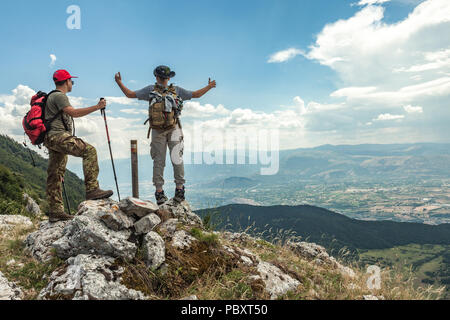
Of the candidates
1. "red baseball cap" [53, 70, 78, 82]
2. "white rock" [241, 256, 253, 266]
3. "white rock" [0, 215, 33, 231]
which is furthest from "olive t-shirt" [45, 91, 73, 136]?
"white rock" [241, 256, 253, 266]

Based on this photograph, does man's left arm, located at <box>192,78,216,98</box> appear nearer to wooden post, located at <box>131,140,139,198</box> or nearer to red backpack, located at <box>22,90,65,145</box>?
wooden post, located at <box>131,140,139,198</box>

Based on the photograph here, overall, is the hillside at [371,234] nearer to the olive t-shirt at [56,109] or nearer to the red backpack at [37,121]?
the olive t-shirt at [56,109]

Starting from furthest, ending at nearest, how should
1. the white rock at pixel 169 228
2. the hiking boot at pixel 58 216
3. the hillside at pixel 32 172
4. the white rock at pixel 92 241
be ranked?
the hillside at pixel 32 172, the hiking boot at pixel 58 216, the white rock at pixel 169 228, the white rock at pixel 92 241

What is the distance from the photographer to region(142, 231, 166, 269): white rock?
553 cm

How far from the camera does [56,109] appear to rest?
22.0 feet

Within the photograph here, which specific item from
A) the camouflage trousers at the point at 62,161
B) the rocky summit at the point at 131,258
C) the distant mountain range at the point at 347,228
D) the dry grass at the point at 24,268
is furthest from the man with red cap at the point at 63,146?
the distant mountain range at the point at 347,228

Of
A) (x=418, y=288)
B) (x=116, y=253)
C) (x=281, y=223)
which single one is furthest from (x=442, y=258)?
(x=116, y=253)

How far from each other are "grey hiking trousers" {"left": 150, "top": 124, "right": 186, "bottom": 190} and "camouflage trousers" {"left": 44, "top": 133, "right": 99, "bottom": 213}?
1.83 metres

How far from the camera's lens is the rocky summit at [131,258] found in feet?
15.7

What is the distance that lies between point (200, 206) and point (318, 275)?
4.36 metres

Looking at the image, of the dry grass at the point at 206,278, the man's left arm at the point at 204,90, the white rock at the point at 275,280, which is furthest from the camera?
the man's left arm at the point at 204,90

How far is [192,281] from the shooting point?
562cm

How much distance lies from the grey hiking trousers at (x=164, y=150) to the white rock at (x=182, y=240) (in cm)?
245

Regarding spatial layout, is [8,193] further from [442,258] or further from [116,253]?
[442,258]
